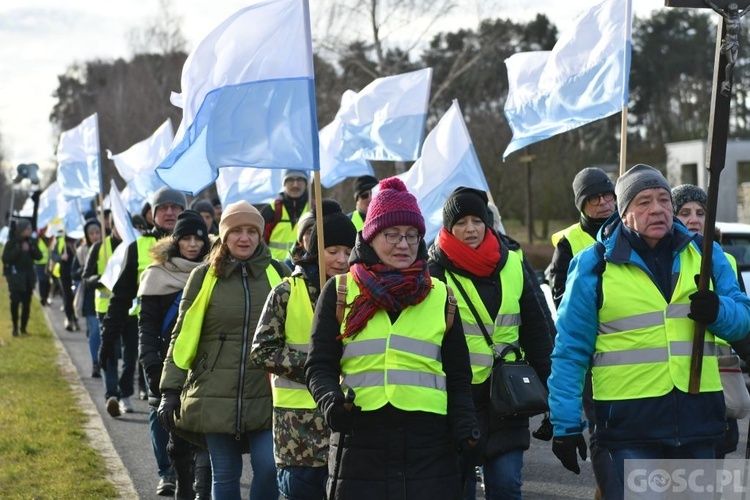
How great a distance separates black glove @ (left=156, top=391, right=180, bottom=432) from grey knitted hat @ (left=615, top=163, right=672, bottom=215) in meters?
2.50

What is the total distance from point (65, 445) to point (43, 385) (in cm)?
413

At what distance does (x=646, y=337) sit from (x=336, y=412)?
4.30 feet

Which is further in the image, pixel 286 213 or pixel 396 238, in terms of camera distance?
pixel 286 213

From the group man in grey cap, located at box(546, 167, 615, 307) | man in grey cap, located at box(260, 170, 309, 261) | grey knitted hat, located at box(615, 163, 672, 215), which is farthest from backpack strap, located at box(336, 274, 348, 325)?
man in grey cap, located at box(260, 170, 309, 261)

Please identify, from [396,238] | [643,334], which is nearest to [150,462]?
[396,238]

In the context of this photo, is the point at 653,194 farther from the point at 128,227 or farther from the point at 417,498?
the point at 128,227

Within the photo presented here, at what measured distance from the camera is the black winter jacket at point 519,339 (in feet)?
19.2

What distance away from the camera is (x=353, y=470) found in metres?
4.56

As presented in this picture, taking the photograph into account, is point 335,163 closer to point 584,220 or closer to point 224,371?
point 584,220

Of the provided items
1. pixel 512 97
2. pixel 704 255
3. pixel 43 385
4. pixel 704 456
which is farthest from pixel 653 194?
pixel 43 385

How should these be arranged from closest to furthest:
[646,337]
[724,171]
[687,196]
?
[646,337] < [687,196] < [724,171]

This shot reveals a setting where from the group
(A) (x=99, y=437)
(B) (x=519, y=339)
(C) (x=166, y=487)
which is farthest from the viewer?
(A) (x=99, y=437)

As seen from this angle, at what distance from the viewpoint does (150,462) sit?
360 inches

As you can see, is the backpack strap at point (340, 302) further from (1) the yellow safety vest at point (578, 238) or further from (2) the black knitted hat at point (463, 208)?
(1) the yellow safety vest at point (578, 238)
